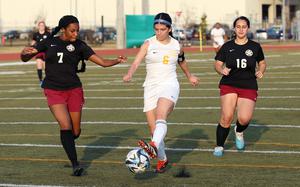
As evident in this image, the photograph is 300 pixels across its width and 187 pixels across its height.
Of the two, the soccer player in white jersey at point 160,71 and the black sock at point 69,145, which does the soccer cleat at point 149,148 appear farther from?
the black sock at point 69,145

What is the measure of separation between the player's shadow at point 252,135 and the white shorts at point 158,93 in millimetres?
2287

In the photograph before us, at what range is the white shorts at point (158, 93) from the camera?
992cm

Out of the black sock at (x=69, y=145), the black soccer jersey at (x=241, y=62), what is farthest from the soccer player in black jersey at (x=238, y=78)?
the black sock at (x=69, y=145)

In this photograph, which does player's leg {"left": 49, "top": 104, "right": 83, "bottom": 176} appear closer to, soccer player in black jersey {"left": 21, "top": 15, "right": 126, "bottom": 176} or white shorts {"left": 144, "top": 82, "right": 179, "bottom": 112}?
soccer player in black jersey {"left": 21, "top": 15, "right": 126, "bottom": 176}

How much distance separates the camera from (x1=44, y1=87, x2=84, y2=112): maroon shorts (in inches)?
394

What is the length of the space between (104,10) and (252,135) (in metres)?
90.4

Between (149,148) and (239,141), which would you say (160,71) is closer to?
(149,148)

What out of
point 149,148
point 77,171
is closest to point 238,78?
point 149,148

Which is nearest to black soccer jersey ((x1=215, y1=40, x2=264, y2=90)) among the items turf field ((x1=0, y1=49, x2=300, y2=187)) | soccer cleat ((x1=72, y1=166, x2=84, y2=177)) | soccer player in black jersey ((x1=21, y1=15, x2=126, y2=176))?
turf field ((x1=0, y1=49, x2=300, y2=187))

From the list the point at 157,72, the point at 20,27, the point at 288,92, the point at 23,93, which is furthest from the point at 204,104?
the point at 20,27

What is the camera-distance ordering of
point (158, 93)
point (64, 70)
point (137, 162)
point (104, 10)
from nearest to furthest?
point (137, 162)
point (158, 93)
point (64, 70)
point (104, 10)

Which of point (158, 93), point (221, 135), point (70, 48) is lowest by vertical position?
point (221, 135)

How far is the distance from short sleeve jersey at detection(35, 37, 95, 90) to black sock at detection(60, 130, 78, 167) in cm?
56

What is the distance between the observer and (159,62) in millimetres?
10031
